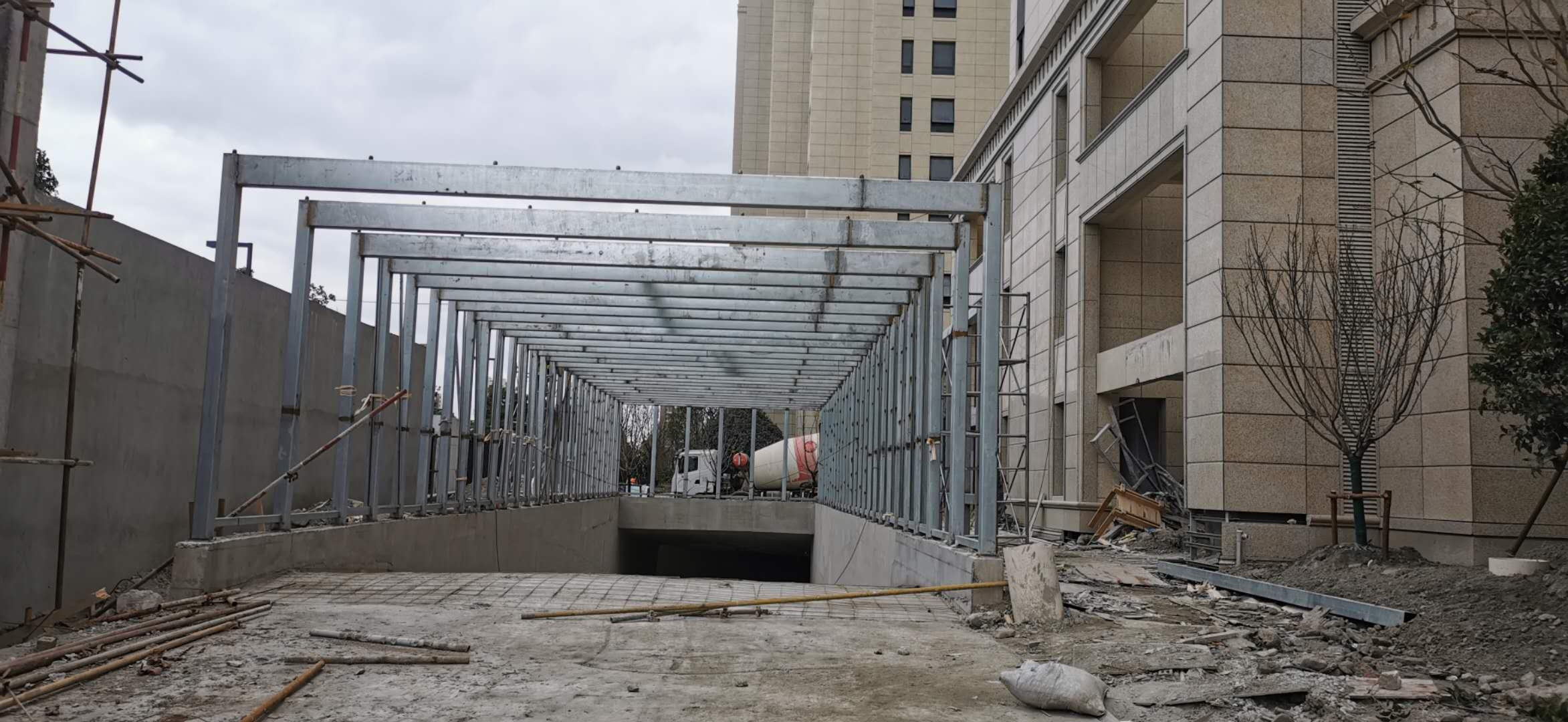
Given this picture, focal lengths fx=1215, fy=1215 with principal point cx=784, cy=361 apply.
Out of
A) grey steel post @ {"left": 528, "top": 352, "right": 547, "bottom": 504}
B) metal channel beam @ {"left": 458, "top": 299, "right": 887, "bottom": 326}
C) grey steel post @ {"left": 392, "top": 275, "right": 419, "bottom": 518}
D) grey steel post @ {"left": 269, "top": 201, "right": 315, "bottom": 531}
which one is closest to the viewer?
grey steel post @ {"left": 269, "top": 201, "right": 315, "bottom": 531}

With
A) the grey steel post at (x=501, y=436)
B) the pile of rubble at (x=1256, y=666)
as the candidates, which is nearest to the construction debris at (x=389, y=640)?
Result: the pile of rubble at (x=1256, y=666)

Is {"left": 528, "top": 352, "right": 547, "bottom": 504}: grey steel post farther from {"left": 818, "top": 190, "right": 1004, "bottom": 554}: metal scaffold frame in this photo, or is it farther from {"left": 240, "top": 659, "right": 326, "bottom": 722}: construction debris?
{"left": 240, "top": 659, "right": 326, "bottom": 722}: construction debris

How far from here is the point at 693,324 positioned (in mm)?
20047

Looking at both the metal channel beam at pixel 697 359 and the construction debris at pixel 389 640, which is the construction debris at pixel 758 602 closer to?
the construction debris at pixel 389 640

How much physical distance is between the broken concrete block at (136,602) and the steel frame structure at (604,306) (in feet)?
4.48

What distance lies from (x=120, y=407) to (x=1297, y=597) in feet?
35.5

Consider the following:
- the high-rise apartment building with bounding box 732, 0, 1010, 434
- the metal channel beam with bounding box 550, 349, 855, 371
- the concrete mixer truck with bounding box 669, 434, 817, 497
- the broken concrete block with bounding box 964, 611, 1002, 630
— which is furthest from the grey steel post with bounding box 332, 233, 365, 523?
the high-rise apartment building with bounding box 732, 0, 1010, 434

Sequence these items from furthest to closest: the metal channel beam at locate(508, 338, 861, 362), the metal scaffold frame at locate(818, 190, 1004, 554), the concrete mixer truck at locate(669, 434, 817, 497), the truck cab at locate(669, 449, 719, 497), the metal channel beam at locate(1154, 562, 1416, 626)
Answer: the truck cab at locate(669, 449, 719, 497) → the concrete mixer truck at locate(669, 434, 817, 497) → the metal channel beam at locate(508, 338, 861, 362) → the metal scaffold frame at locate(818, 190, 1004, 554) → the metal channel beam at locate(1154, 562, 1416, 626)

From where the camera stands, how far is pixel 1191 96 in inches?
656

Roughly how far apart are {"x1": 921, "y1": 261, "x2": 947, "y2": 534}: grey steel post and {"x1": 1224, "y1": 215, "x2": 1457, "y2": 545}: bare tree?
3.58 m

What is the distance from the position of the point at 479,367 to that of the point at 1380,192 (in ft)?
44.8

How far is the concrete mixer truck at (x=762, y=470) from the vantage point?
41844 mm

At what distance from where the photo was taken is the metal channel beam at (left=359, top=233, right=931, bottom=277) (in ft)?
48.8

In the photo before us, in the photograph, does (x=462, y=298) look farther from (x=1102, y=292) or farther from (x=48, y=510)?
(x=1102, y=292)
